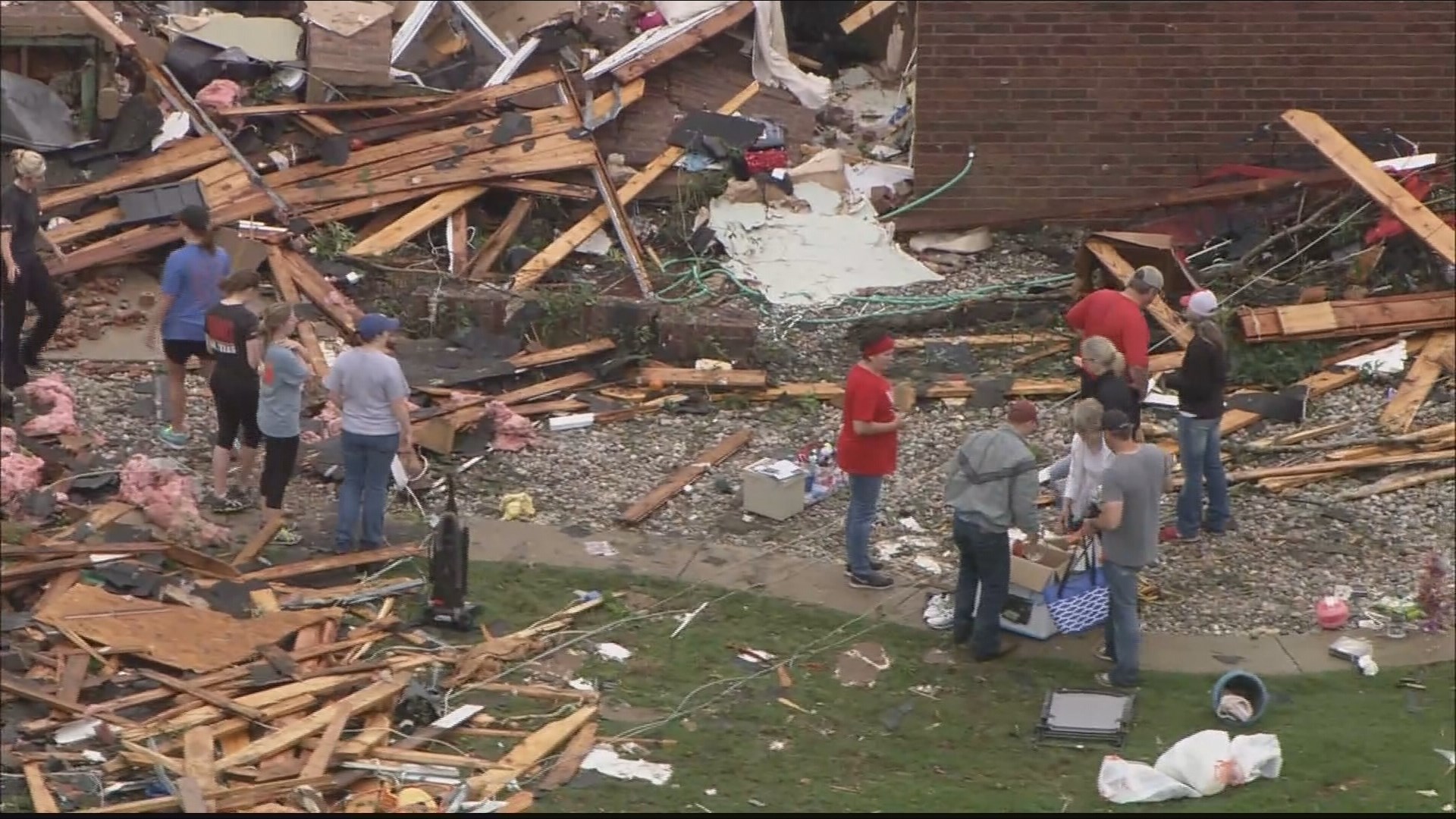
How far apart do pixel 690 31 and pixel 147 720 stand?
10.2 meters

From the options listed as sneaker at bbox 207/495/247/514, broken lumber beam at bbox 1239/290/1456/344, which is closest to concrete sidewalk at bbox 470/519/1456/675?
sneaker at bbox 207/495/247/514

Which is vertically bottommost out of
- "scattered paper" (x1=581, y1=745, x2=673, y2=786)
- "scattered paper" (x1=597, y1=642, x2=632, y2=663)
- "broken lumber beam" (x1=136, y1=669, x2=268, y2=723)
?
"scattered paper" (x1=597, y1=642, x2=632, y2=663)

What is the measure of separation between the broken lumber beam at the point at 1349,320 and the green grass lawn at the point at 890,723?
419 centimetres

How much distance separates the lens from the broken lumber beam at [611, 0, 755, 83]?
56.7 feet

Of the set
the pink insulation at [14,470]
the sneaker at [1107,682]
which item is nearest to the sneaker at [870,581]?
the sneaker at [1107,682]

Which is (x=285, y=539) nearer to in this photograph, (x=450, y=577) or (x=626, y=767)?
(x=450, y=577)

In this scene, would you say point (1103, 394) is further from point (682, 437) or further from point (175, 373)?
point (175, 373)

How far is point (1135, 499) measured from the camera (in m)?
9.84

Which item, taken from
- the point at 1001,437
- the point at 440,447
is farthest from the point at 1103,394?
the point at 440,447

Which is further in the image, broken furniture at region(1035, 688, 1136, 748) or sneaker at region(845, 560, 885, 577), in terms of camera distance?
sneaker at region(845, 560, 885, 577)

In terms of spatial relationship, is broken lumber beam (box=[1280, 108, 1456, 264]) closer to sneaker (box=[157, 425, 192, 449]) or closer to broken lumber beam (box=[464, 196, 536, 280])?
broken lumber beam (box=[464, 196, 536, 280])

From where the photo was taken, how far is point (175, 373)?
12.5 m

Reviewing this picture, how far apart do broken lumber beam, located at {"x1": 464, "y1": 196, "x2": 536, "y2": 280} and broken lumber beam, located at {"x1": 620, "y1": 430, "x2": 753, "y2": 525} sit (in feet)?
10.8

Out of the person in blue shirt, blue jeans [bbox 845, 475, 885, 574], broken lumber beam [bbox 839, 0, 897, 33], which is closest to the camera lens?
blue jeans [bbox 845, 475, 885, 574]
